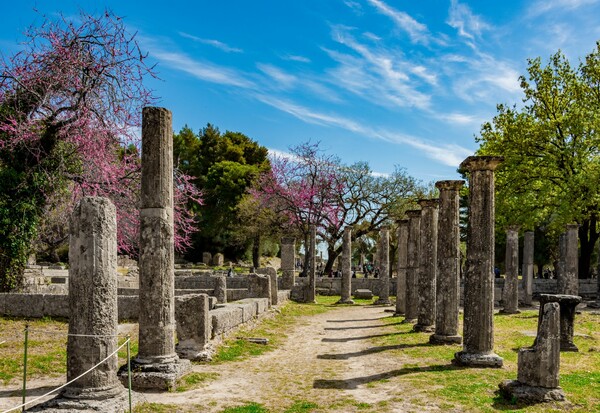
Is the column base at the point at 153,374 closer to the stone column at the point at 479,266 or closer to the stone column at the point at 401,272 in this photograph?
the stone column at the point at 479,266

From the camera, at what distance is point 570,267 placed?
21312mm

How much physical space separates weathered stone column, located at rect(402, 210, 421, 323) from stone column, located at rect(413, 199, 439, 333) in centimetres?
188

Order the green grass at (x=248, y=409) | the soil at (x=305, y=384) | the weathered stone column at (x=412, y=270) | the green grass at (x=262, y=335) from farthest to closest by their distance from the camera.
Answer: the weathered stone column at (x=412, y=270)
the green grass at (x=262, y=335)
the soil at (x=305, y=384)
the green grass at (x=248, y=409)

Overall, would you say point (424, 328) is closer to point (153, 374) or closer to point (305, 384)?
point (305, 384)

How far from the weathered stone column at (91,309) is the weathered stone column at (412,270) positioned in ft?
41.1

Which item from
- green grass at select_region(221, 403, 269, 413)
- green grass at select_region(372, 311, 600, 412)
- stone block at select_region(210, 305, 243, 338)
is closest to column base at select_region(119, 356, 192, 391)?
green grass at select_region(221, 403, 269, 413)

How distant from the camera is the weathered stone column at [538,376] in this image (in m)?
8.18

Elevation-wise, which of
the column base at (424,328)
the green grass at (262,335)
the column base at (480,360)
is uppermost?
the column base at (480,360)

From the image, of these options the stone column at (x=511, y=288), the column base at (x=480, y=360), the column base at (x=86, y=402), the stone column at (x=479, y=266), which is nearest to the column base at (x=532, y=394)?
the column base at (x=480, y=360)

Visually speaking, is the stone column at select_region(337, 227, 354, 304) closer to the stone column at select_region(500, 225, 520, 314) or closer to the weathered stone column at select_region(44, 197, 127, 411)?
the stone column at select_region(500, 225, 520, 314)

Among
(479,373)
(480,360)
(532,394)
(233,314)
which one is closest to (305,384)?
(479,373)

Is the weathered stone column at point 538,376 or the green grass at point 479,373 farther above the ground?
the weathered stone column at point 538,376

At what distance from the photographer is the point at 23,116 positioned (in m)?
18.1

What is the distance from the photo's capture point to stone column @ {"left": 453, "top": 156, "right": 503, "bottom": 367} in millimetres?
10906
